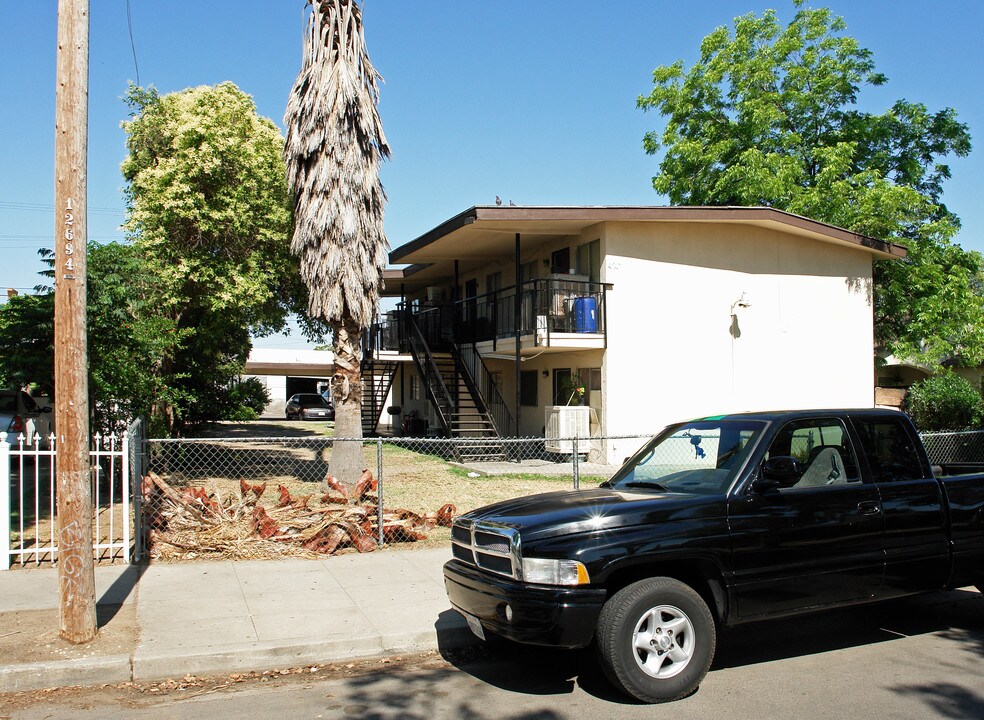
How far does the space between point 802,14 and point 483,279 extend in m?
13.8

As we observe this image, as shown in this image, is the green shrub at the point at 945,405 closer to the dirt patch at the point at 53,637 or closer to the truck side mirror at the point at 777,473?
the truck side mirror at the point at 777,473

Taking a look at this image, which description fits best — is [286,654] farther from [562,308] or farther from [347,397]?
[562,308]

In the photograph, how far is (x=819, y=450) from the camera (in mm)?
6184

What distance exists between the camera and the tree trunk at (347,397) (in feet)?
48.3

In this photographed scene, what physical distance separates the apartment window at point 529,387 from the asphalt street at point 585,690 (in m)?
16.4

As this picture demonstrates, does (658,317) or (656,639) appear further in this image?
(658,317)

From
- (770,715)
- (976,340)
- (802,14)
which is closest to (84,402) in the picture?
(770,715)

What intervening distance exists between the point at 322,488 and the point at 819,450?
912 centimetres

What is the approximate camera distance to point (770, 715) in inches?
195

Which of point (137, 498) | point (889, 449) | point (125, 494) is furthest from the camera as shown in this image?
point (137, 498)

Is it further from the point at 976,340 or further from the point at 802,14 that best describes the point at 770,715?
the point at 802,14

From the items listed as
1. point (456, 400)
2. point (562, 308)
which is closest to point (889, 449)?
point (562, 308)

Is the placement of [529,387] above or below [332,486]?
above

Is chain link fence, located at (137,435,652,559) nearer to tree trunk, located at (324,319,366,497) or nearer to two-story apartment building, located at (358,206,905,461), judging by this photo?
tree trunk, located at (324,319,366,497)
